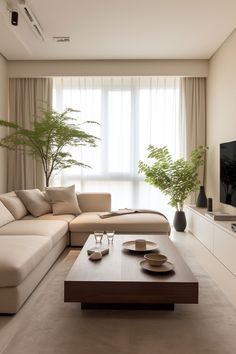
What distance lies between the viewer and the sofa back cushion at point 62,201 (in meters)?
4.01

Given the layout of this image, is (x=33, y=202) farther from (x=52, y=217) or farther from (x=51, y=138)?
(x=51, y=138)

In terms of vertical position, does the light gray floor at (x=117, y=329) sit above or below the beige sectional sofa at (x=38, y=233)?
below

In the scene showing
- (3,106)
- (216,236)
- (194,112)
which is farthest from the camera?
(194,112)

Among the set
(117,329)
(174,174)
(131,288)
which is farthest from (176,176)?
(117,329)

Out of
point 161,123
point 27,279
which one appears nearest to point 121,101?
point 161,123

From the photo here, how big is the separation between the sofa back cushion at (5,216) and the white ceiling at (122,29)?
7.00ft

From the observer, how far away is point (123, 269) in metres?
2.12

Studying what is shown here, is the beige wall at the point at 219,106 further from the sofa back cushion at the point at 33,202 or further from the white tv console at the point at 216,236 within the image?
the sofa back cushion at the point at 33,202

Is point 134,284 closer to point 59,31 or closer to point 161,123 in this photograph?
point 59,31

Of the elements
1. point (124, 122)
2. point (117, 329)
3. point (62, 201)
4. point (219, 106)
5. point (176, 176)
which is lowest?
point (117, 329)

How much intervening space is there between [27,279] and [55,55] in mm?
3722

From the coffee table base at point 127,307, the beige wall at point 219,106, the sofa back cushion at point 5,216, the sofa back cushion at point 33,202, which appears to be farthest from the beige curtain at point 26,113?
the coffee table base at point 127,307

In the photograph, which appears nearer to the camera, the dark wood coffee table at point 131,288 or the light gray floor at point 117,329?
the light gray floor at point 117,329

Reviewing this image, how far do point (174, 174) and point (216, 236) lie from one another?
4.93 ft
